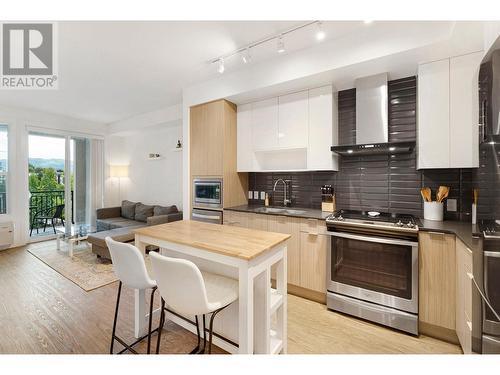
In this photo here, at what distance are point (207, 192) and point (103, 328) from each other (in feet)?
6.10

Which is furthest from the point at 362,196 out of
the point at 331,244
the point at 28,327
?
the point at 28,327

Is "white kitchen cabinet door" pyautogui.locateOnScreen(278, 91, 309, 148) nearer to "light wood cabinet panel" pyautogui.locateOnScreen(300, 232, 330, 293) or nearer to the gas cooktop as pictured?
the gas cooktop

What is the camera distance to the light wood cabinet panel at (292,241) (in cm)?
253

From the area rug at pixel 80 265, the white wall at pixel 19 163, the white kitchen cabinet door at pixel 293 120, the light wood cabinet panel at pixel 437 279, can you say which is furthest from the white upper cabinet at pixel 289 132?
the white wall at pixel 19 163

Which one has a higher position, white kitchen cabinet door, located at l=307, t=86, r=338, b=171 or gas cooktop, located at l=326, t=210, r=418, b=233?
white kitchen cabinet door, located at l=307, t=86, r=338, b=171

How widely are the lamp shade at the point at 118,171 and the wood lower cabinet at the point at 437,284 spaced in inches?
260

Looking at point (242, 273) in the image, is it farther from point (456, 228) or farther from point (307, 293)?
point (456, 228)

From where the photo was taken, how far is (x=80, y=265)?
11.6 ft

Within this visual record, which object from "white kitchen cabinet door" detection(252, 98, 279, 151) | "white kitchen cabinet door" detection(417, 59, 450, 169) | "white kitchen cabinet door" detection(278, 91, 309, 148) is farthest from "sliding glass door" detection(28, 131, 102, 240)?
"white kitchen cabinet door" detection(417, 59, 450, 169)

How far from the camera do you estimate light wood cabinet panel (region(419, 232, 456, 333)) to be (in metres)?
1.80

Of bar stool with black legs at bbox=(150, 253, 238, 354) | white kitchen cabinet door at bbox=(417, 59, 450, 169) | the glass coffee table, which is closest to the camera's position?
bar stool with black legs at bbox=(150, 253, 238, 354)

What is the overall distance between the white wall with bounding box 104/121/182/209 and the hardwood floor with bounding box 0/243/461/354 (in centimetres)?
283
